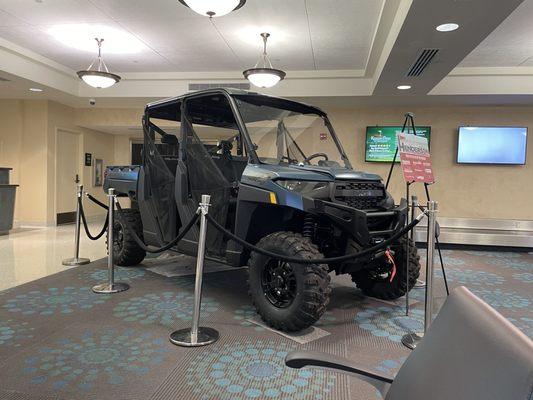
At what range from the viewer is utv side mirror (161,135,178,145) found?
4.49 m

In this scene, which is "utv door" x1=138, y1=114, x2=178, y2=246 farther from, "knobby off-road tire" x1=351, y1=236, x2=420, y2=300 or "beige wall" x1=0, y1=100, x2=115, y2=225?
"beige wall" x1=0, y1=100, x2=115, y2=225

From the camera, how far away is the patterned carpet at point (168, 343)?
7.63 ft

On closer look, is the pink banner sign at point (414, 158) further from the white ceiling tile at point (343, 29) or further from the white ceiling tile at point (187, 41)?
the white ceiling tile at point (187, 41)

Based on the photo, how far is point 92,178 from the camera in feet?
37.9

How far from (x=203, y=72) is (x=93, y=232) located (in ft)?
13.9

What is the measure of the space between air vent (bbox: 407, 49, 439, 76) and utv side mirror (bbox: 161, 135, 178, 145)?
3569 mm

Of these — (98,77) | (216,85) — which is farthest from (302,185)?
(216,85)

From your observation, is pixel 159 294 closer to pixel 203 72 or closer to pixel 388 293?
pixel 388 293

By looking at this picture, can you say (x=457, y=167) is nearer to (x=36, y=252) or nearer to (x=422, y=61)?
(x=422, y=61)

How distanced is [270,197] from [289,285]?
2.38 feet

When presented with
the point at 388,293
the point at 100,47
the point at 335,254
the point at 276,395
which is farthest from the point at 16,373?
the point at 100,47

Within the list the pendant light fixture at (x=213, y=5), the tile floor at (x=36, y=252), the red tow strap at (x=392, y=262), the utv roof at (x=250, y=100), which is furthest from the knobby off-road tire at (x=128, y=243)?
the red tow strap at (x=392, y=262)

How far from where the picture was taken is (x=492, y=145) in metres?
8.80

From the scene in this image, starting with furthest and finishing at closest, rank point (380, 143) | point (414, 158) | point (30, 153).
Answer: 1. point (30, 153)
2. point (380, 143)
3. point (414, 158)
